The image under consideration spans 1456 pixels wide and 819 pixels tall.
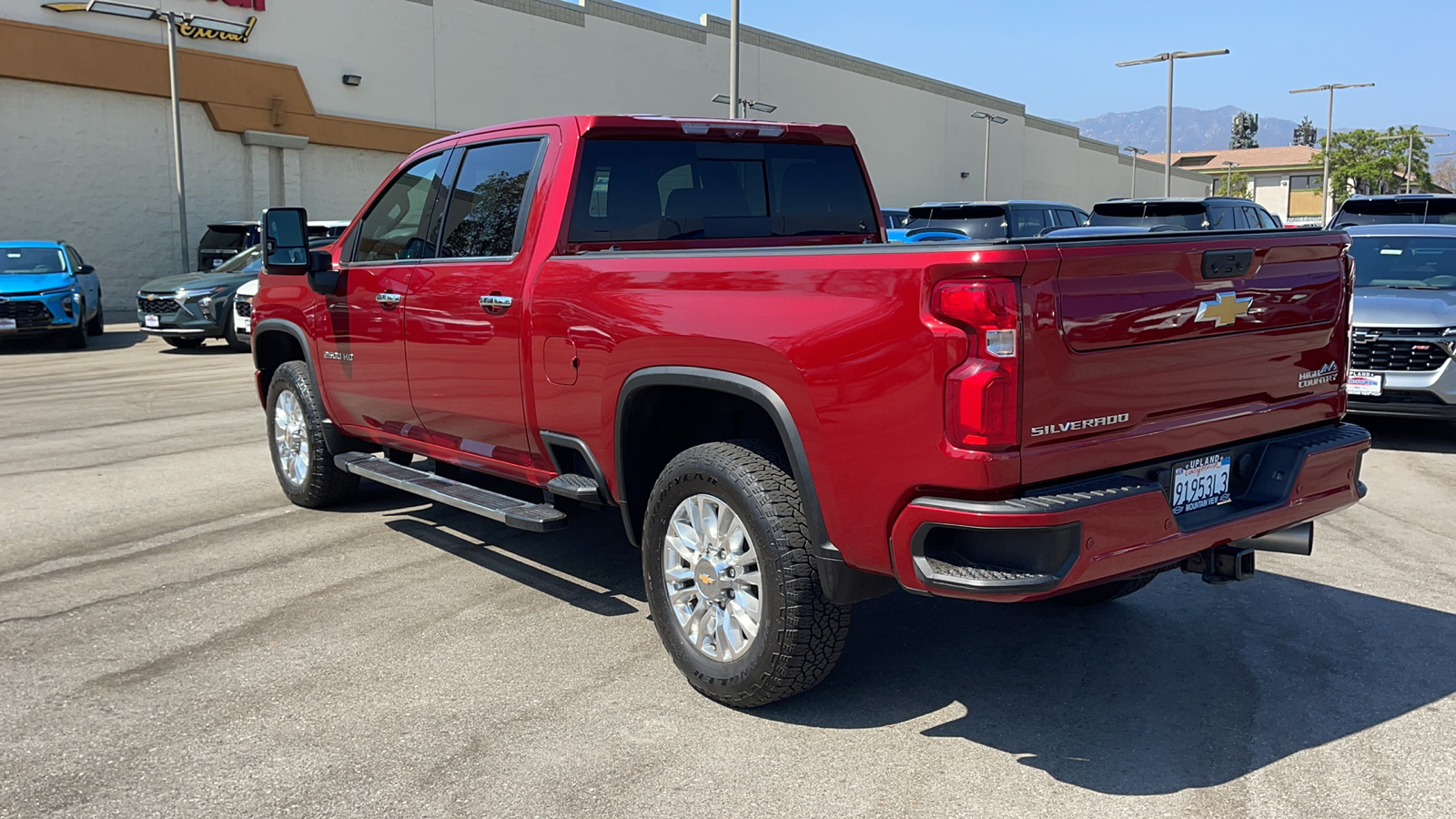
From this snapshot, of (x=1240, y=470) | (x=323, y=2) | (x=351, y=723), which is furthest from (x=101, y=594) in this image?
(x=323, y=2)

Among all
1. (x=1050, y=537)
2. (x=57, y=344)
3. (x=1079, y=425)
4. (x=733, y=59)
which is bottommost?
(x=57, y=344)

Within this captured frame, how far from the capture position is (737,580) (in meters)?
4.05

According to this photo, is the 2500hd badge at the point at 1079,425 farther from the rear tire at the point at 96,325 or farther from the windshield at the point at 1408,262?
the rear tire at the point at 96,325

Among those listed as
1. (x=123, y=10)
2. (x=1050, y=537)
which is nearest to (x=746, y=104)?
(x=123, y=10)

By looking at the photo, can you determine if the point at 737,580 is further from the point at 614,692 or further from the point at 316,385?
the point at 316,385

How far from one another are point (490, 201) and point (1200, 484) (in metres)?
3.26

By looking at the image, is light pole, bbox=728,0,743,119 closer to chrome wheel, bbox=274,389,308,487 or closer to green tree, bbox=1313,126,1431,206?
chrome wheel, bbox=274,389,308,487

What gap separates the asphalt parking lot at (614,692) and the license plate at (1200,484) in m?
0.75

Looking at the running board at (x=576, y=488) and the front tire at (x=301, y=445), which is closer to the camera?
the running board at (x=576, y=488)

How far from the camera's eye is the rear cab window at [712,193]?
5.05 meters

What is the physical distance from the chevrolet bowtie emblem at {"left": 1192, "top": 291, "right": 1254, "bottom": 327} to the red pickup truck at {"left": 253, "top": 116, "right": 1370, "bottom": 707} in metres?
0.01

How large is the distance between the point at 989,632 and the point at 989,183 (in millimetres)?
55762

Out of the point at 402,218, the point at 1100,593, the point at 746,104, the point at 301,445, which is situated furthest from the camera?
the point at 746,104

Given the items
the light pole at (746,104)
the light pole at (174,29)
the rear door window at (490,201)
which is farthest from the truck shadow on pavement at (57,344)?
the rear door window at (490,201)
